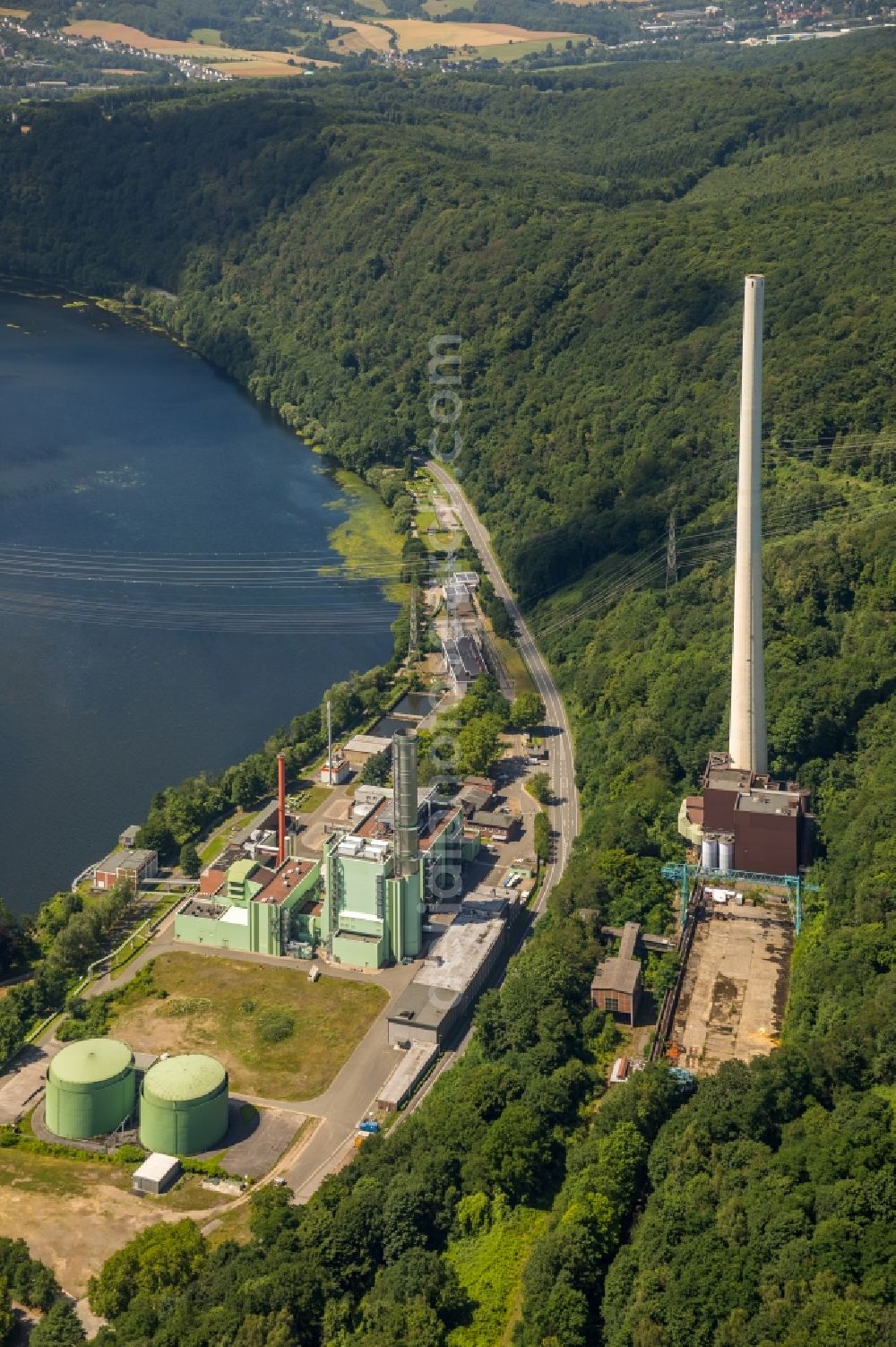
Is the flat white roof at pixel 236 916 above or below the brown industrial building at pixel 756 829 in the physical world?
below

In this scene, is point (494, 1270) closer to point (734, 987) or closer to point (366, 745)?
point (734, 987)

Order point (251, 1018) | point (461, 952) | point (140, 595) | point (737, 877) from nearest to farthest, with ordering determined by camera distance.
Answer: point (251, 1018), point (461, 952), point (737, 877), point (140, 595)

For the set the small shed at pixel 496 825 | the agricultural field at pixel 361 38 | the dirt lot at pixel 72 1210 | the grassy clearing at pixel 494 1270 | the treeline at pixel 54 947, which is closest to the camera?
the grassy clearing at pixel 494 1270

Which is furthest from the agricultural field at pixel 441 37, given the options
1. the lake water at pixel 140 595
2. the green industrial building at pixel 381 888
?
the green industrial building at pixel 381 888

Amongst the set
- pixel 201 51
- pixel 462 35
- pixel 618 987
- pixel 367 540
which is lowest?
pixel 618 987

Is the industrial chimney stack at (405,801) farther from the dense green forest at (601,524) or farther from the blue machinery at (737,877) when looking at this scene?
the blue machinery at (737,877)

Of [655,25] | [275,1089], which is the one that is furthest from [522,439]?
[655,25]

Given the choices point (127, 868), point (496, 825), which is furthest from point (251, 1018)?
point (496, 825)
